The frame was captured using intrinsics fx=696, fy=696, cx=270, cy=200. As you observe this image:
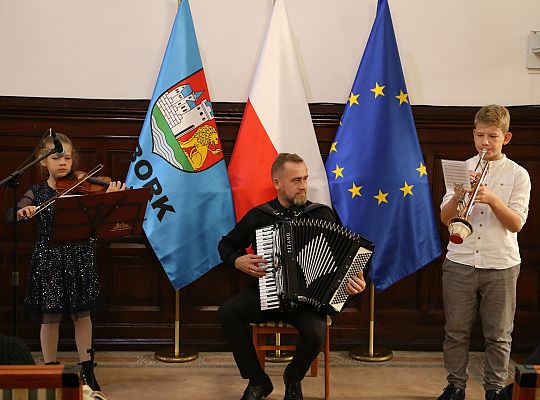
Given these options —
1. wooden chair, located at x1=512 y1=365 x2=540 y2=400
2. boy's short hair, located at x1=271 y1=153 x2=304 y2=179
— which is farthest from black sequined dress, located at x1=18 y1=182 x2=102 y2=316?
wooden chair, located at x1=512 y1=365 x2=540 y2=400

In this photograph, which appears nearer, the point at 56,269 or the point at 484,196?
the point at 484,196

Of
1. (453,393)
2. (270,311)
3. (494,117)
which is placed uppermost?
(494,117)

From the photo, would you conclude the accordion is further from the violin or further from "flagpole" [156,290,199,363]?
"flagpole" [156,290,199,363]

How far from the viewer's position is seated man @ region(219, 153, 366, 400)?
3535 millimetres

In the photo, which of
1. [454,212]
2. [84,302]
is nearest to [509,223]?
[454,212]

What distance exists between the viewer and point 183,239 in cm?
422

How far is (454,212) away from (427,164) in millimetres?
1148

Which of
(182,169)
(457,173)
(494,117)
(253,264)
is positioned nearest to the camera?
(457,173)

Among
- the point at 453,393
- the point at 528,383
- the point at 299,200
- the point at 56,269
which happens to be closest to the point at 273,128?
the point at 299,200

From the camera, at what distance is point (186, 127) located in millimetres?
4223

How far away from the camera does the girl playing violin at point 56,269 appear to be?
12.0 ft

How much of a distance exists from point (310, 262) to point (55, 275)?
137 cm

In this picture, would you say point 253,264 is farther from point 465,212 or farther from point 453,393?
point 453,393

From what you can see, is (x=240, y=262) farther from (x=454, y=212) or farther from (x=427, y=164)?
(x=427, y=164)
